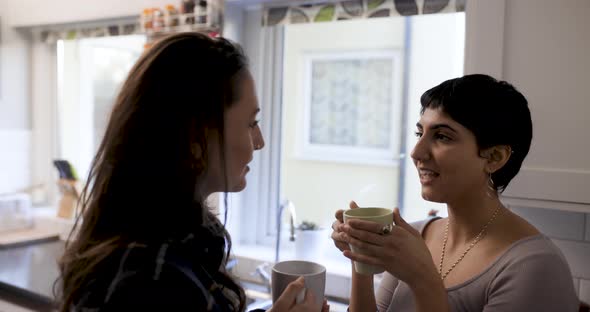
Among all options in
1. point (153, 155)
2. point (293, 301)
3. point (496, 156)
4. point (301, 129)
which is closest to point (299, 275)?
point (293, 301)

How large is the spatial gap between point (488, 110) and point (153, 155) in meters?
0.70

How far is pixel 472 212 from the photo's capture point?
1109mm

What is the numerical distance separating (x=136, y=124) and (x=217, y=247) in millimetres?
227

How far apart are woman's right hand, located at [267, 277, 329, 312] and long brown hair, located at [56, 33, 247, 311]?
12 centimetres

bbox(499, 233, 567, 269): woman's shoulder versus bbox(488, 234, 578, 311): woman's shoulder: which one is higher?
bbox(499, 233, 567, 269): woman's shoulder

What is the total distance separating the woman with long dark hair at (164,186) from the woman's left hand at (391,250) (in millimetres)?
164

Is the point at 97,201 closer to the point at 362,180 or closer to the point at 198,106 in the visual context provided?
the point at 198,106

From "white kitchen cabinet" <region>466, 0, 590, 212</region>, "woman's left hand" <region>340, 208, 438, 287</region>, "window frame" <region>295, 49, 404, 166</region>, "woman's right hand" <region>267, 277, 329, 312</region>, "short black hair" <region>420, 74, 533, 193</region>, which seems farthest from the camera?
"window frame" <region>295, 49, 404, 166</region>

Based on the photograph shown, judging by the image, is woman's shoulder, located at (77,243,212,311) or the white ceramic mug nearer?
woman's shoulder, located at (77,243,212,311)

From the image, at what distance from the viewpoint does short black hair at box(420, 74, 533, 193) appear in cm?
103

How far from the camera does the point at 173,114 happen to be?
28.0 inches

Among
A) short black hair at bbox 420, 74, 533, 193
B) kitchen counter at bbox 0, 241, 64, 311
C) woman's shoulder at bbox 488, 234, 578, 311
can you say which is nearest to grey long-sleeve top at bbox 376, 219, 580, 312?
woman's shoulder at bbox 488, 234, 578, 311

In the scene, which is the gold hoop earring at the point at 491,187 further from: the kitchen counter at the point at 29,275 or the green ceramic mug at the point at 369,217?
the kitchen counter at the point at 29,275

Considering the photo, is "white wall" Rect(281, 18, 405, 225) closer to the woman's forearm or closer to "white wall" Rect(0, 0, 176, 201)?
"white wall" Rect(0, 0, 176, 201)
